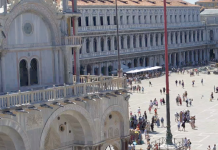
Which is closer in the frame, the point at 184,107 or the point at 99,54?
the point at 184,107

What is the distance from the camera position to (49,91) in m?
31.1

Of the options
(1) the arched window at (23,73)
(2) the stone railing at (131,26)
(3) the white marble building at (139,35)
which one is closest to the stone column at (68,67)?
(1) the arched window at (23,73)

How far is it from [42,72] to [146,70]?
2446 inches

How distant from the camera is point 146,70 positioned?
9612 cm

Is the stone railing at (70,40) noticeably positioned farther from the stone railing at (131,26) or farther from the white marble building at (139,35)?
the stone railing at (131,26)

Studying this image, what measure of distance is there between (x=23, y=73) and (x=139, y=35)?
74123mm

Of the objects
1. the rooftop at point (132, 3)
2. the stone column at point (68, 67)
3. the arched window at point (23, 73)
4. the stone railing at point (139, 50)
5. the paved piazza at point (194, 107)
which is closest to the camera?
the arched window at point (23, 73)

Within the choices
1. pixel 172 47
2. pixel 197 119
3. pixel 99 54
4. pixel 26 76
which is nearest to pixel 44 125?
pixel 26 76

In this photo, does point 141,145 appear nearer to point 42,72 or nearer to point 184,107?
point 42,72

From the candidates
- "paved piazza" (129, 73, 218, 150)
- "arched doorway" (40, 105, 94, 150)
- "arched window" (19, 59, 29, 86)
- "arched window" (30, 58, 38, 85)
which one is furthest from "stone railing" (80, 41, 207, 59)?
"arched window" (19, 59, 29, 86)

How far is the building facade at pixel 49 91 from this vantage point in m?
30.1

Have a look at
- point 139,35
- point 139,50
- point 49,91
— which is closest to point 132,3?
point 139,35

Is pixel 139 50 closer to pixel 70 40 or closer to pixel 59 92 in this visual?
pixel 70 40

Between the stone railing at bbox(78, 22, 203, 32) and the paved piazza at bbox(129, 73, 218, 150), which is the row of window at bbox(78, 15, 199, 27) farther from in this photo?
the paved piazza at bbox(129, 73, 218, 150)
